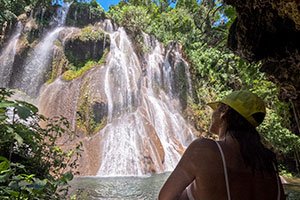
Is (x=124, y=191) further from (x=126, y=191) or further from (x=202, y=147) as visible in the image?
(x=202, y=147)

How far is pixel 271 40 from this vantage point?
264 centimetres

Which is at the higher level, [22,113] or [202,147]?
[22,113]

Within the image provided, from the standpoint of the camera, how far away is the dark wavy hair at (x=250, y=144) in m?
0.99

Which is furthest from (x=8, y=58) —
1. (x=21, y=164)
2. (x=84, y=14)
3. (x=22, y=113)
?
(x=22, y=113)

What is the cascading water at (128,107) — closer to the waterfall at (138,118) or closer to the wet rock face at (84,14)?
the waterfall at (138,118)

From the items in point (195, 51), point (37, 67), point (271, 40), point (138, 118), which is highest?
point (195, 51)

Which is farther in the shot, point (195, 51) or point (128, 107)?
point (195, 51)

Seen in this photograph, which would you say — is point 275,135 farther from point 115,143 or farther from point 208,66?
point 208,66

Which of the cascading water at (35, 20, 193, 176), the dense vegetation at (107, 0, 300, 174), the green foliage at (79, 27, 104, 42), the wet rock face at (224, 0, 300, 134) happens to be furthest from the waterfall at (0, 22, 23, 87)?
the wet rock face at (224, 0, 300, 134)

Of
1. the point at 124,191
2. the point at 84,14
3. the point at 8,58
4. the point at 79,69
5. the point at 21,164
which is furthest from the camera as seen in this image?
the point at 84,14

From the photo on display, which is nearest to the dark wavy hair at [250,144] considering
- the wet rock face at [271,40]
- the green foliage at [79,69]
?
the wet rock face at [271,40]

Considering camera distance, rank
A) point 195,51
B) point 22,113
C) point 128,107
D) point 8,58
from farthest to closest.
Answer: point 195,51
point 8,58
point 128,107
point 22,113

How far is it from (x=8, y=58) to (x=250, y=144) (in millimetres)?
15438

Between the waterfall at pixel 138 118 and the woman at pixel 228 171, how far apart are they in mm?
8154
